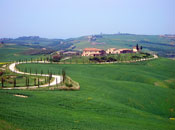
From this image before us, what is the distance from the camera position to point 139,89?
2275 inches

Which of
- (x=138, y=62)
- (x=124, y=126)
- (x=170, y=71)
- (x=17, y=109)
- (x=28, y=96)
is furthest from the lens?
(x=138, y=62)

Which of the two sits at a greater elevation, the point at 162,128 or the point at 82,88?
the point at 82,88

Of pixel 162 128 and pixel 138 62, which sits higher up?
pixel 138 62

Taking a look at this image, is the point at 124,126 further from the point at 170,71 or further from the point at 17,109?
the point at 170,71

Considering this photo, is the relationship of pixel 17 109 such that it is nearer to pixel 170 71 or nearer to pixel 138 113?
pixel 138 113

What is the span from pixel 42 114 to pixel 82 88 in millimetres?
24056

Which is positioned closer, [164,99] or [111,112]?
[111,112]

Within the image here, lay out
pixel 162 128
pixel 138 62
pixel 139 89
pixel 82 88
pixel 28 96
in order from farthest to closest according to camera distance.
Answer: pixel 138 62 < pixel 139 89 < pixel 82 88 < pixel 28 96 < pixel 162 128

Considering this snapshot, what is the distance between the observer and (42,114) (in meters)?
28.3

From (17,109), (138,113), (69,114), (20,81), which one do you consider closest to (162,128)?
(138,113)

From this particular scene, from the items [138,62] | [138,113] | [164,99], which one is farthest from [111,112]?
[138,62]

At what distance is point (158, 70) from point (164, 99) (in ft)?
137

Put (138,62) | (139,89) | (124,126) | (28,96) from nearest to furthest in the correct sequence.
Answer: (124,126) < (28,96) < (139,89) < (138,62)

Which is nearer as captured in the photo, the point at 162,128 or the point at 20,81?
the point at 162,128
